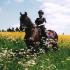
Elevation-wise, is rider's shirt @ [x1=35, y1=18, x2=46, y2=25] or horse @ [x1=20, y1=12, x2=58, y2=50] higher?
rider's shirt @ [x1=35, y1=18, x2=46, y2=25]

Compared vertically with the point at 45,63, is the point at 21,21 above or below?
above

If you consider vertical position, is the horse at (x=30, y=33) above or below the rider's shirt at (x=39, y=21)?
below

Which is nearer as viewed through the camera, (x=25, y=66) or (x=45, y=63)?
(x=25, y=66)

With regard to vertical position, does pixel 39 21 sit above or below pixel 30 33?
above

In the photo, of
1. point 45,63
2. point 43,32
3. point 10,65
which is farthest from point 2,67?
point 43,32

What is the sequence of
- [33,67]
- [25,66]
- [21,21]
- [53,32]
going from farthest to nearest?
[53,32] → [21,21] → [33,67] → [25,66]

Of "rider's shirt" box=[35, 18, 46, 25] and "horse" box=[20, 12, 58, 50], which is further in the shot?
"rider's shirt" box=[35, 18, 46, 25]

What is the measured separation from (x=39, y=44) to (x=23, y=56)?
4.16m

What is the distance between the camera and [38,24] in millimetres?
19328

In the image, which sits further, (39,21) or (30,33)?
(39,21)

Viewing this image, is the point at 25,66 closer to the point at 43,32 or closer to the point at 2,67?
the point at 2,67

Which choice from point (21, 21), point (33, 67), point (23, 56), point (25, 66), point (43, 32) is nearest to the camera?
point (25, 66)

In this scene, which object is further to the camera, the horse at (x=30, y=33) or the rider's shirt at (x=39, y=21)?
the rider's shirt at (x=39, y=21)

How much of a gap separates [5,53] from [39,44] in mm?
5597
